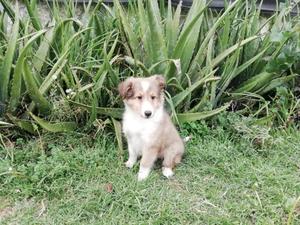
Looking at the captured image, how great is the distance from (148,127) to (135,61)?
2.32 feet

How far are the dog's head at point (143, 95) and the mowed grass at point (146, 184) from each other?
0.51m

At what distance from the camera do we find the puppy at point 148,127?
3277 mm

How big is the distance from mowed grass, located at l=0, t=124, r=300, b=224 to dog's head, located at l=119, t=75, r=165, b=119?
1.66ft

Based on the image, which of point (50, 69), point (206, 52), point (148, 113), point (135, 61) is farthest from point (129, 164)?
point (206, 52)

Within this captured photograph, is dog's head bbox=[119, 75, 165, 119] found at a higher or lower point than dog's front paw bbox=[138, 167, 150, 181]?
higher

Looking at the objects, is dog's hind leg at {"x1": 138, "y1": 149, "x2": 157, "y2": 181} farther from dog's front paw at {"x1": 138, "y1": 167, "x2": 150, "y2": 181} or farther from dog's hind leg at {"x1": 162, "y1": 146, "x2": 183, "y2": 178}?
dog's hind leg at {"x1": 162, "y1": 146, "x2": 183, "y2": 178}

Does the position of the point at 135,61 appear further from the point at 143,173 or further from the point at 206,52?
the point at 143,173

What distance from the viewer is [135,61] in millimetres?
3855

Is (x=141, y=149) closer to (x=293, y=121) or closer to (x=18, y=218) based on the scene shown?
(x=18, y=218)

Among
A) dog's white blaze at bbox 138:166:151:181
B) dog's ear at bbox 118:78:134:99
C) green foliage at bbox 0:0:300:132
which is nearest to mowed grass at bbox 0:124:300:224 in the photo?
dog's white blaze at bbox 138:166:151:181

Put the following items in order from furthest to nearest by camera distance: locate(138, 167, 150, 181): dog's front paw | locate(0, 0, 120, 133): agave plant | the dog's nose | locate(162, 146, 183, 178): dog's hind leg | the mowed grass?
locate(0, 0, 120, 133): agave plant
locate(162, 146, 183, 178): dog's hind leg
locate(138, 167, 150, 181): dog's front paw
the dog's nose
the mowed grass

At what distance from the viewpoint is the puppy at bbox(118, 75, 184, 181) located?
3277mm

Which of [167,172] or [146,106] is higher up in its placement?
[146,106]

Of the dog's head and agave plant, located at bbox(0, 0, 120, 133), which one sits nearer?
the dog's head
